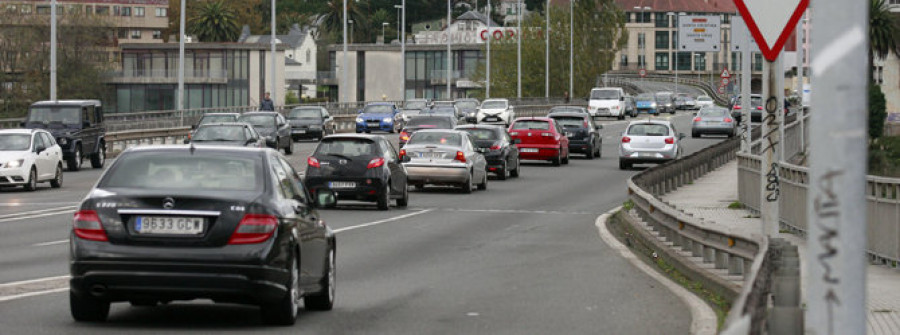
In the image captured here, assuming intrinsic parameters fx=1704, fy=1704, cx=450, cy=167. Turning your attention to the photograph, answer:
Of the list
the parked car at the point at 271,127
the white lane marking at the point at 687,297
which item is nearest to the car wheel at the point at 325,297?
the white lane marking at the point at 687,297

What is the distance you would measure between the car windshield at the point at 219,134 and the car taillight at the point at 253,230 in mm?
31594

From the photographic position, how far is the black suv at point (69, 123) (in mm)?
46406

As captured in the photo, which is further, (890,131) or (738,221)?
(890,131)

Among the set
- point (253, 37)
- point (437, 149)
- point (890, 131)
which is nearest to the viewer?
point (437, 149)

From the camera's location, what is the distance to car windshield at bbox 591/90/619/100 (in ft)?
332

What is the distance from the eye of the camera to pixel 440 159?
37.6 m

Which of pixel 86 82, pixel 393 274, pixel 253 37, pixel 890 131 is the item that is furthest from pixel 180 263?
pixel 253 37

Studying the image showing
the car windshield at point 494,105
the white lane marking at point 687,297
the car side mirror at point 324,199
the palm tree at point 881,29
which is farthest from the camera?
the palm tree at point 881,29

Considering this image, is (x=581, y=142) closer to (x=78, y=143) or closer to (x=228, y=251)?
(x=78, y=143)

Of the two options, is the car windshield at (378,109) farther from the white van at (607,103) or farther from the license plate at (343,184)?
the license plate at (343,184)

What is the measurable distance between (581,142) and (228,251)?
45538 mm

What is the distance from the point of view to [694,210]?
3331cm

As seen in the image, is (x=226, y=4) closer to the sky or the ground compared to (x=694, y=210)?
closer to the sky

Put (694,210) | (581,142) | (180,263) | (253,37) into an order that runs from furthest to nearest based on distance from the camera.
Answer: (253,37)
(581,142)
(694,210)
(180,263)
